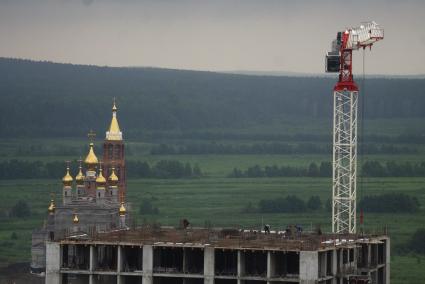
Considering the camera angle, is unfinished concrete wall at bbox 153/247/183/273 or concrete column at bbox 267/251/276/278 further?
unfinished concrete wall at bbox 153/247/183/273

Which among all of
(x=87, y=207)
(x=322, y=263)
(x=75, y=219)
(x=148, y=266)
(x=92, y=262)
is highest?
(x=87, y=207)

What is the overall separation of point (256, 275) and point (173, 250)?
4857 millimetres

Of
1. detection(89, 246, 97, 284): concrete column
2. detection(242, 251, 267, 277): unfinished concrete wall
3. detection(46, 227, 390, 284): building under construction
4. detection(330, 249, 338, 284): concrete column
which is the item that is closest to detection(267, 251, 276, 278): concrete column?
detection(46, 227, 390, 284): building under construction

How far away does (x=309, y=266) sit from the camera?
83000 millimetres

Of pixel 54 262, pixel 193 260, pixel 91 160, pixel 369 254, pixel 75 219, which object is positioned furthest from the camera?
pixel 91 160

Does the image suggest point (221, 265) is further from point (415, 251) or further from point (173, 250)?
point (415, 251)

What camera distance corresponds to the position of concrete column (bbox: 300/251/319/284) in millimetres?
82938

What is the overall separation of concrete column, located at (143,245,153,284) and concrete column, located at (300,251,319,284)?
832 centimetres

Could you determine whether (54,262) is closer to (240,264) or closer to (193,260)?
(193,260)

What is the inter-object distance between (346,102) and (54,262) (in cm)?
2847

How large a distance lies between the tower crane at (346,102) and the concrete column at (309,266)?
22646mm

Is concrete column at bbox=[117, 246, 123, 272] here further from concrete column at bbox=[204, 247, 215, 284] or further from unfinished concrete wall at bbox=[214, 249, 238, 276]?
unfinished concrete wall at bbox=[214, 249, 238, 276]

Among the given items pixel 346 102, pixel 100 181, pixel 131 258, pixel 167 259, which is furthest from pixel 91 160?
pixel 167 259

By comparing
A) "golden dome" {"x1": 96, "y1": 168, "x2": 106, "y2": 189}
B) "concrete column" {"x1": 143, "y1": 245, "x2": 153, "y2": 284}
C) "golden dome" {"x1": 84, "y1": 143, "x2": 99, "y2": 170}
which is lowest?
"concrete column" {"x1": 143, "y1": 245, "x2": 153, "y2": 284}
